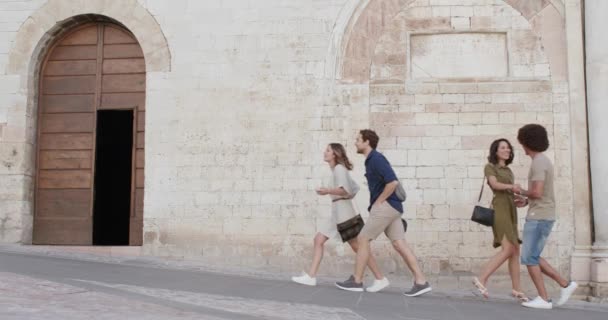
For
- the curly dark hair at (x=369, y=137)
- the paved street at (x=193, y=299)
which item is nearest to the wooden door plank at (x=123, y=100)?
the paved street at (x=193, y=299)

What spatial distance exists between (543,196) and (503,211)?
435 millimetres

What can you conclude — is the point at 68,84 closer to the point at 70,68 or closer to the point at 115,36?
the point at 70,68

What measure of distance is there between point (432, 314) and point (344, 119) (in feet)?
13.4

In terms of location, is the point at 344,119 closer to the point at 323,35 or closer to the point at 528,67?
the point at 323,35

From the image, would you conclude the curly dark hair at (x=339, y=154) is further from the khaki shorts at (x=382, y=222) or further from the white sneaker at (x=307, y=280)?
the white sneaker at (x=307, y=280)

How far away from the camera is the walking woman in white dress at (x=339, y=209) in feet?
22.5

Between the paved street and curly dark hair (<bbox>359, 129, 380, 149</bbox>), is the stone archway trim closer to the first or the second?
the paved street

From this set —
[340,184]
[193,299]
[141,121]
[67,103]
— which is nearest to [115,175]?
[67,103]

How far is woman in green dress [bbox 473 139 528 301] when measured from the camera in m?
6.37

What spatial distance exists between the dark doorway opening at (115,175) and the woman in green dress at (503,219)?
7.61 metres

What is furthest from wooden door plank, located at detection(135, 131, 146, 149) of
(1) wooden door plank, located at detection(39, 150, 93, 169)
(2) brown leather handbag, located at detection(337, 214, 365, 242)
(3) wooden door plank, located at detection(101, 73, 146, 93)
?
(2) brown leather handbag, located at detection(337, 214, 365, 242)

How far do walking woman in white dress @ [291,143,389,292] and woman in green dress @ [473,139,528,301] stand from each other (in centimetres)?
108

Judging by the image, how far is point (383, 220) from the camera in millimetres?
6555

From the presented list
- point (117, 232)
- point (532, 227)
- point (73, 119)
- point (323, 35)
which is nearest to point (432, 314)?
point (532, 227)
